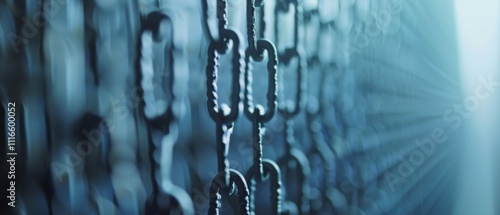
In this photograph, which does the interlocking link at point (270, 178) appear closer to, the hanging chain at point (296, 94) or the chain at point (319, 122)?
the hanging chain at point (296, 94)

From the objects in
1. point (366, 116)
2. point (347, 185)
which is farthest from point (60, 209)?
point (366, 116)

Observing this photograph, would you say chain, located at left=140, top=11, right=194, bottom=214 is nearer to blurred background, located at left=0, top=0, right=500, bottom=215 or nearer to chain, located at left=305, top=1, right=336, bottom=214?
blurred background, located at left=0, top=0, right=500, bottom=215

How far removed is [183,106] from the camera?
51 cm

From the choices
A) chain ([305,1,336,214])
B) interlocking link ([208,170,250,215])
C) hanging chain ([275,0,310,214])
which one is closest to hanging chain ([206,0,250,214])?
interlocking link ([208,170,250,215])

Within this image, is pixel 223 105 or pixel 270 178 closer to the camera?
pixel 223 105

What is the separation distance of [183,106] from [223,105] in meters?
0.09

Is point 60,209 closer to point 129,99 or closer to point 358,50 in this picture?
point 129,99

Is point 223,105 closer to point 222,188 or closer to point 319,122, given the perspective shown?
point 222,188

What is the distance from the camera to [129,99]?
0.46m

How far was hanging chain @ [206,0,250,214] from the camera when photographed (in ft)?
1.39

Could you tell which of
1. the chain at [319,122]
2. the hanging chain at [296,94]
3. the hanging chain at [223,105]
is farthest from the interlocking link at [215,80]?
the chain at [319,122]

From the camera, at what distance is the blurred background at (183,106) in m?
0.40

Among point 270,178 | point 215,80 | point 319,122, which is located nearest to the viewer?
point 215,80

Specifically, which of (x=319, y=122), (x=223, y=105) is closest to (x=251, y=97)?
(x=223, y=105)
